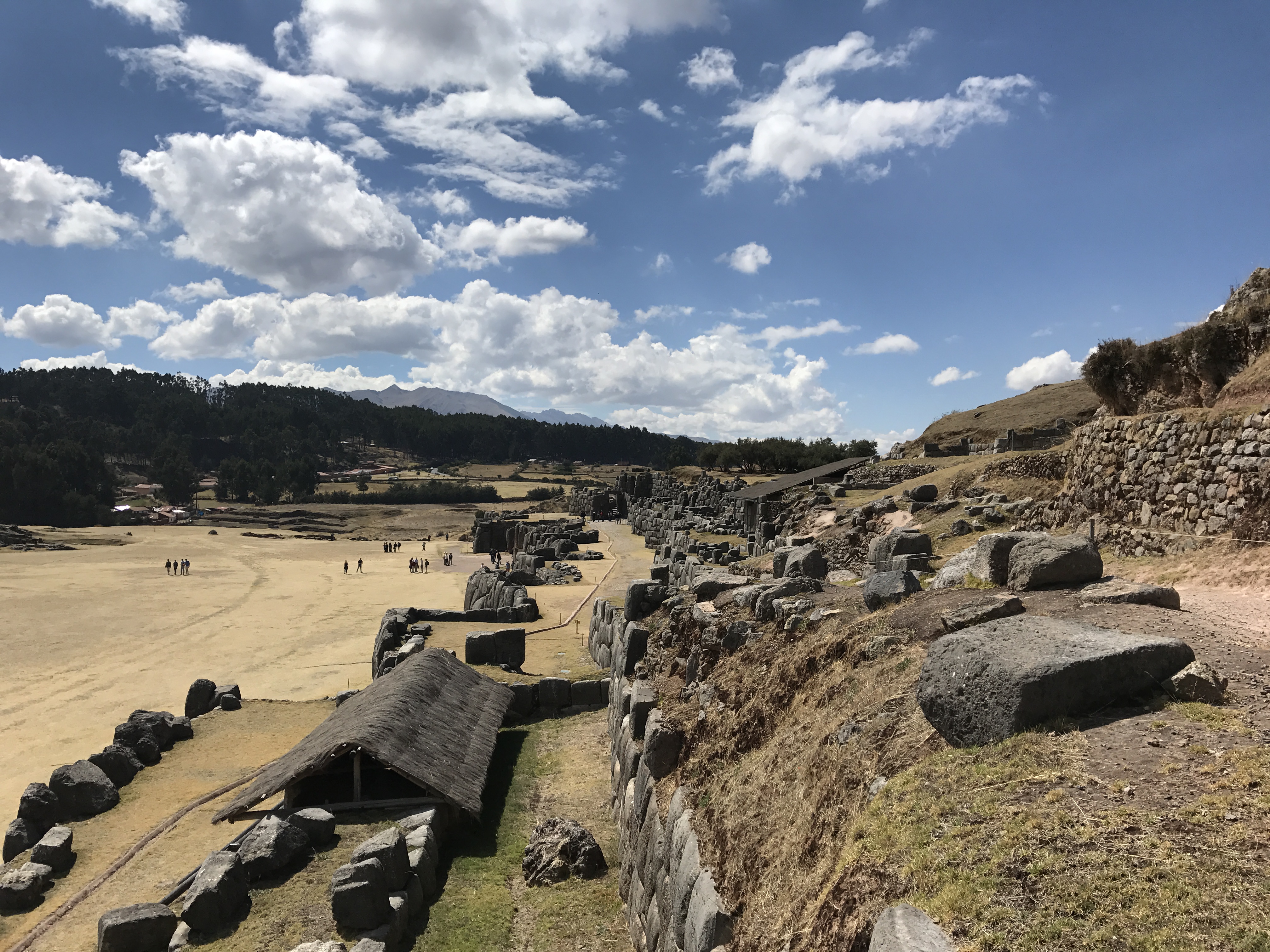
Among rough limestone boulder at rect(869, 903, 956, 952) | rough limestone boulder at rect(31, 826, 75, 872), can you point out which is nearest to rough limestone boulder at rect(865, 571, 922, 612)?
rough limestone boulder at rect(869, 903, 956, 952)

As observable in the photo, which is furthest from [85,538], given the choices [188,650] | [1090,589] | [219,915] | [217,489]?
[1090,589]

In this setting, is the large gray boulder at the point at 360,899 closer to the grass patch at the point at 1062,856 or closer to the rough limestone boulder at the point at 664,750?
the rough limestone boulder at the point at 664,750

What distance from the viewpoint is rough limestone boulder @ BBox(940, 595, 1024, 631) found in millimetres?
8992

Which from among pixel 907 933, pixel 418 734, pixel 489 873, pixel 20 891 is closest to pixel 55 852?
pixel 20 891

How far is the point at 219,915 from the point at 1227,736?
41.6ft

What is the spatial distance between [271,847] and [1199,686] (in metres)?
13.1

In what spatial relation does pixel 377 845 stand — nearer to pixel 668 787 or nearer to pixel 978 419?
pixel 668 787

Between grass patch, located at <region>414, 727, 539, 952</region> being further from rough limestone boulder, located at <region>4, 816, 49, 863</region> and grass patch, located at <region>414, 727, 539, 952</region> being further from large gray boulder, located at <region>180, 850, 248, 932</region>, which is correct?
rough limestone boulder, located at <region>4, 816, 49, 863</region>

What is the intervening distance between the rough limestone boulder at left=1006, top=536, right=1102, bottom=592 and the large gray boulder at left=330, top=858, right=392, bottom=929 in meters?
10.3

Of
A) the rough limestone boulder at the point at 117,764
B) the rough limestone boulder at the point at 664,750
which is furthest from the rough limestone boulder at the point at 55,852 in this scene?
the rough limestone boulder at the point at 664,750

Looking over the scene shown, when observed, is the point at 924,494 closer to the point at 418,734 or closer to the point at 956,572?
the point at 956,572

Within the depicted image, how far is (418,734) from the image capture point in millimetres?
16516

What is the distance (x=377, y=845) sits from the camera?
12.0 m

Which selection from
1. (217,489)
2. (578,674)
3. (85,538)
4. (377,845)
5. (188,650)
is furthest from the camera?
(217,489)
